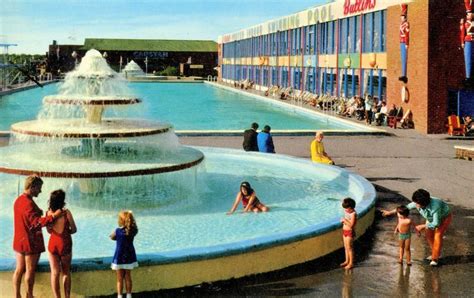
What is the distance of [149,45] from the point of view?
10881 centimetres

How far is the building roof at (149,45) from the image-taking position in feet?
349

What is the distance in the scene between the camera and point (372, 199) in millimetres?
10961

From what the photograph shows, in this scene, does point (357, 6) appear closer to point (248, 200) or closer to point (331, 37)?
point (331, 37)

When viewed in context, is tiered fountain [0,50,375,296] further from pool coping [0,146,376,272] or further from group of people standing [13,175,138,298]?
group of people standing [13,175,138,298]

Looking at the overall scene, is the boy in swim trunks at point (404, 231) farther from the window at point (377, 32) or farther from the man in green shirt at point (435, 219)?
the window at point (377, 32)

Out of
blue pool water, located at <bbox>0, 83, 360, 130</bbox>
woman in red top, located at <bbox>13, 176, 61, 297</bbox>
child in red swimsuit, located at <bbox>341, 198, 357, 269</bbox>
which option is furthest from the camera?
blue pool water, located at <bbox>0, 83, 360, 130</bbox>

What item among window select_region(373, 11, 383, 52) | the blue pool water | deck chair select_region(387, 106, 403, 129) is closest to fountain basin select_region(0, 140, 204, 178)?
the blue pool water

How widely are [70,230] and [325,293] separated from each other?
295 cm

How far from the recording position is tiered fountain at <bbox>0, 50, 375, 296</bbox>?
764 cm

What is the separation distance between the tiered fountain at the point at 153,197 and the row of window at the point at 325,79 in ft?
64.4

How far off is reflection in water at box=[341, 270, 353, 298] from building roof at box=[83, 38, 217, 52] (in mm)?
100293

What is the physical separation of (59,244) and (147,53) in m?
102

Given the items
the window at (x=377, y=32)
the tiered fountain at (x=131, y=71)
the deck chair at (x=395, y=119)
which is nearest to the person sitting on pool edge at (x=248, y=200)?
the deck chair at (x=395, y=119)

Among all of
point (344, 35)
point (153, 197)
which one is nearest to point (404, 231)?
point (153, 197)
